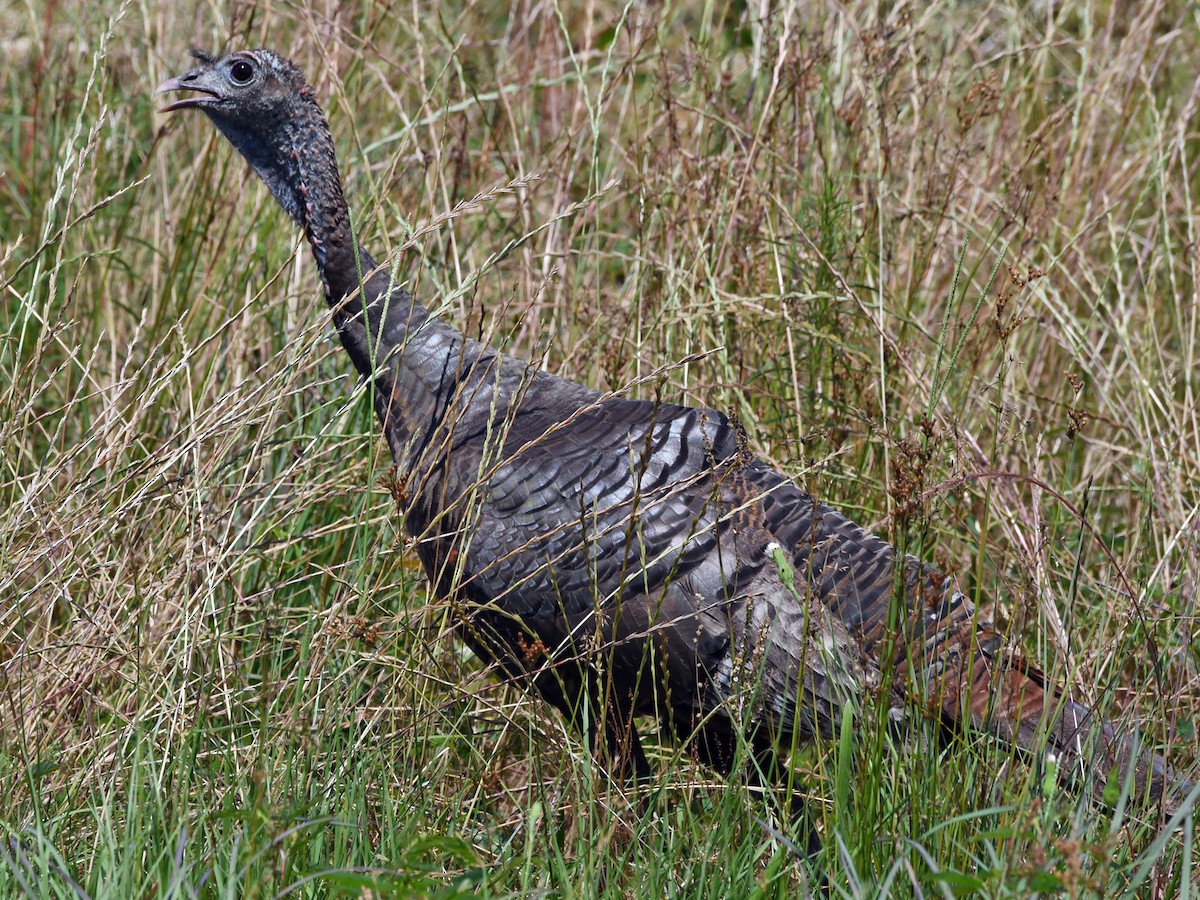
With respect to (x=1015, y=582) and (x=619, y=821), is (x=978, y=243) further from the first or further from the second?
(x=619, y=821)

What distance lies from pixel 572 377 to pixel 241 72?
1.17m

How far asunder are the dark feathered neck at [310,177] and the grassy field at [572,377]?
0.13 meters

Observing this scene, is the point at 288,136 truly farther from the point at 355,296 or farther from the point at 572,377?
the point at 572,377

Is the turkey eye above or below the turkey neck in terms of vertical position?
above

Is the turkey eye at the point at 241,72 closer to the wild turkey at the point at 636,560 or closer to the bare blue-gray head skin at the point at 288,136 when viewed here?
the bare blue-gray head skin at the point at 288,136

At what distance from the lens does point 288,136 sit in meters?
3.22

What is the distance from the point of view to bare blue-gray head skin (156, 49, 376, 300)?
314 cm

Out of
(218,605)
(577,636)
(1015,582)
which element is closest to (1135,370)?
(1015,582)

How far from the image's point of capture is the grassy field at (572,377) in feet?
7.30

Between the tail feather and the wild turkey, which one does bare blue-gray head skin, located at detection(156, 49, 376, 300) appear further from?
the tail feather

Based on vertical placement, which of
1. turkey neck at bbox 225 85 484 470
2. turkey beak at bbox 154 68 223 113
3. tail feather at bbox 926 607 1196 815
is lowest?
tail feather at bbox 926 607 1196 815

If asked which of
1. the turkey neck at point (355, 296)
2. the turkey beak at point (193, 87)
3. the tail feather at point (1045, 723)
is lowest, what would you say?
the tail feather at point (1045, 723)

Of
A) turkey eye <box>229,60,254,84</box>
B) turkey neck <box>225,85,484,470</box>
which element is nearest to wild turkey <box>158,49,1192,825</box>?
turkey neck <box>225,85,484,470</box>

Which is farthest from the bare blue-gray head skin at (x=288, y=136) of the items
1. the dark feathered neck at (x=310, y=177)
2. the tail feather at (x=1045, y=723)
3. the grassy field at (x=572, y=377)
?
the tail feather at (x=1045, y=723)
